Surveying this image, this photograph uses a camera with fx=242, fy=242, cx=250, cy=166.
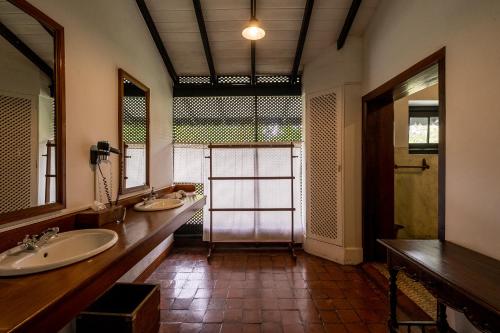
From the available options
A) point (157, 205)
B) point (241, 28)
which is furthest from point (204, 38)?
point (157, 205)

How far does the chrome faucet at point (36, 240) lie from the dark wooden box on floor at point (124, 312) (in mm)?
620

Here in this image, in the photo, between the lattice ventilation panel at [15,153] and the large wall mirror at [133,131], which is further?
the large wall mirror at [133,131]

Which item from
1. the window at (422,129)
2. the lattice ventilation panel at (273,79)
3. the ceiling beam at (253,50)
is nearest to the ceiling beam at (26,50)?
the ceiling beam at (253,50)

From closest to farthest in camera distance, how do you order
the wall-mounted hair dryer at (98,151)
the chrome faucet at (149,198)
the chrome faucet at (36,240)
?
the chrome faucet at (36,240), the wall-mounted hair dryer at (98,151), the chrome faucet at (149,198)

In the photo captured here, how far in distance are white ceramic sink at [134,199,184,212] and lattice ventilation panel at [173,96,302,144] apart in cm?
138

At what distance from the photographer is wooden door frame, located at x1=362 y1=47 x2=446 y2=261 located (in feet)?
5.75

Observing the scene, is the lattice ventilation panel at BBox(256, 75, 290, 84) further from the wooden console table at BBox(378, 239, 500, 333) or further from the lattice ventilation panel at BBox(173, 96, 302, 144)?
the wooden console table at BBox(378, 239, 500, 333)

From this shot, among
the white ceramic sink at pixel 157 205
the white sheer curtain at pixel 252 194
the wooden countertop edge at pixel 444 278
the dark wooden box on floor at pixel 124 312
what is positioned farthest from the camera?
the white sheer curtain at pixel 252 194

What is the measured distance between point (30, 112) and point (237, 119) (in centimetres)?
270

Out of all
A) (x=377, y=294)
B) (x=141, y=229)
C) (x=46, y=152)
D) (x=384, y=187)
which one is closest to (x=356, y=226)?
(x=384, y=187)

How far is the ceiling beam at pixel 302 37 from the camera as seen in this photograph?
2625 millimetres

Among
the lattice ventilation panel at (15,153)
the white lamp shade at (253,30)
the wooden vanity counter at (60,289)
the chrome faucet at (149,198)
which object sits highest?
Answer: the white lamp shade at (253,30)

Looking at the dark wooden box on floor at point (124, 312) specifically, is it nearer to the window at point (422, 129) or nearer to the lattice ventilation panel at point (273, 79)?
the lattice ventilation panel at point (273, 79)

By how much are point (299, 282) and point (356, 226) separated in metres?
1.05
